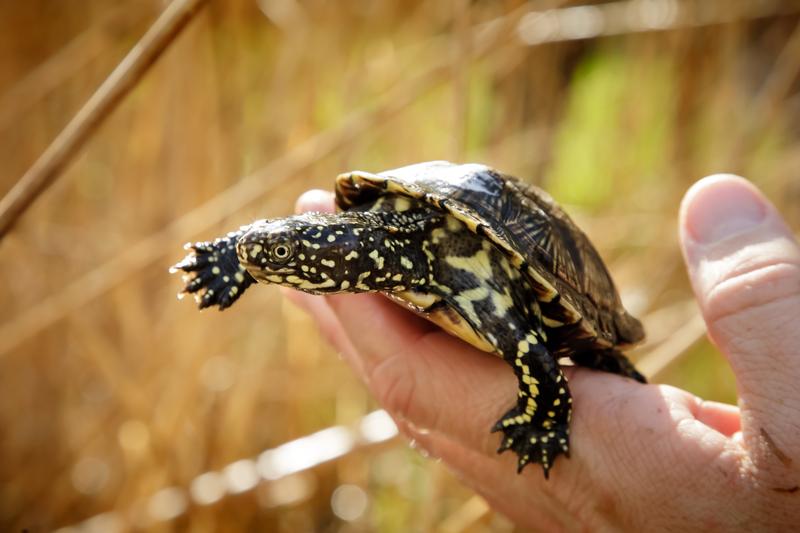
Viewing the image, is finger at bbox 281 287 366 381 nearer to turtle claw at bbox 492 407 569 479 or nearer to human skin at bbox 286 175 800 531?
human skin at bbox 286 175 800 531

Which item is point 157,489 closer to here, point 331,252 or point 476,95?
point 331,252

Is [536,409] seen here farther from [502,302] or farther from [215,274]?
[215,274]

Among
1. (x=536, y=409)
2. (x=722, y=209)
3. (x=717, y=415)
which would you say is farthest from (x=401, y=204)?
(x=717, y=415)

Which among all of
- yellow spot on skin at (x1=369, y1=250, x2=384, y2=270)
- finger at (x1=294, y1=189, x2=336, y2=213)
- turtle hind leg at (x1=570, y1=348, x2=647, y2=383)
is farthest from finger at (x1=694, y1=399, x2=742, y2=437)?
finger at (x1=294, y1=189, x2=336, y2=213)

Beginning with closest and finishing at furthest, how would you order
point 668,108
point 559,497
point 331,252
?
point 331,252 < point 559,497 < point 668,108

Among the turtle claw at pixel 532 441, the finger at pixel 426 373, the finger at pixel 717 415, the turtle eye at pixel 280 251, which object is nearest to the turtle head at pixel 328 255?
the turtle eye at pixel 280 251

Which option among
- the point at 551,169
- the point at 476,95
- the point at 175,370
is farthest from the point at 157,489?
the point at 476,95
